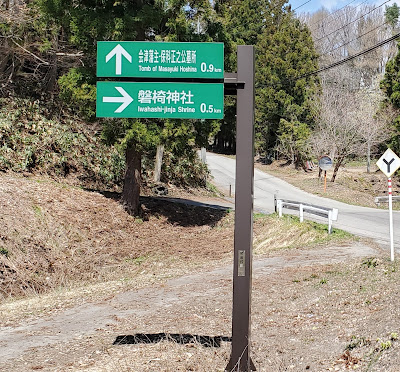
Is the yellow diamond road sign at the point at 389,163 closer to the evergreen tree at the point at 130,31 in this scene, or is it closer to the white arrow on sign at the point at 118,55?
the white arrow on sign at the point at 118,55

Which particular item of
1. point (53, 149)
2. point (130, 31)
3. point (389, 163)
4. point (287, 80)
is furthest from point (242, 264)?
point (287, 80)

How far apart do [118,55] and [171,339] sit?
351cm

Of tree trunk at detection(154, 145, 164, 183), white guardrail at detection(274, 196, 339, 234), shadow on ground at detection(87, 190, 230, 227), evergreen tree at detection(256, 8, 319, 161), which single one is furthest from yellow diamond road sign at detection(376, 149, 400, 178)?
evergreen tree at detection(256, 8, 319, 161)

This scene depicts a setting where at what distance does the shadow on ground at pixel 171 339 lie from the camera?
6.31 meters

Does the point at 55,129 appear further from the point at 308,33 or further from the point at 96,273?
the point at 308,33

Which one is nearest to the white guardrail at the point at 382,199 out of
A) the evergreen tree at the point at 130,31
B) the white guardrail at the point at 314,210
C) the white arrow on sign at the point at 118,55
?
the white guardrail at the point at 314,210

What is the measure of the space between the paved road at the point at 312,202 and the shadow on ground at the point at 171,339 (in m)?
7.99

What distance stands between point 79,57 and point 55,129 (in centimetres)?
348

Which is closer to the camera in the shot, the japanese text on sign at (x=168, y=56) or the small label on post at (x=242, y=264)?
the small label on post at (x=242, y=264)

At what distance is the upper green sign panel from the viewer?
5414mm

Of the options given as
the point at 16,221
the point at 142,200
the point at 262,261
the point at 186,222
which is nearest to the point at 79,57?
the point at 142,200

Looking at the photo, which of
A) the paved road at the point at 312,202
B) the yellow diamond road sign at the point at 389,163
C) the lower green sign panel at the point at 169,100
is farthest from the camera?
the paved road at the point at 312,202

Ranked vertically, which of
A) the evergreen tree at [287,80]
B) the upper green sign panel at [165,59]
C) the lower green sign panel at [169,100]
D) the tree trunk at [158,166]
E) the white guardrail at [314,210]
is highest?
the evergreen tree at [287,80]

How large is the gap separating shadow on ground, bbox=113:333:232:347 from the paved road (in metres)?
7.99
